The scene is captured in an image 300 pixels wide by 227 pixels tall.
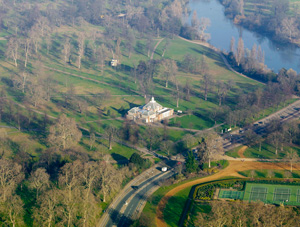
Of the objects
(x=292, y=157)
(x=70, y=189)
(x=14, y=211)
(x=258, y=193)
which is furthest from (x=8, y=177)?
(x=292, y=157)

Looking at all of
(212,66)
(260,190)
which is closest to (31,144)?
(260,190)

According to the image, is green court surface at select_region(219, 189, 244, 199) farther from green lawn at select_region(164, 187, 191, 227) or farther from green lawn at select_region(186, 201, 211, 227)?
green lawn at select_region(164, 187, 191, 227)

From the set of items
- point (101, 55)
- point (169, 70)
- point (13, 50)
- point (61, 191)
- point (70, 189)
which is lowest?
point (61, 191)

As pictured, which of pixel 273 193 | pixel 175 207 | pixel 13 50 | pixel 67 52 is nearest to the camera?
pixel 175 207

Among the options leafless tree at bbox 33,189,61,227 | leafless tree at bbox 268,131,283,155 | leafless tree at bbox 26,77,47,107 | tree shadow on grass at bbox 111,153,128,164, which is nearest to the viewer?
leafless tree at bbox 33,189,61,227

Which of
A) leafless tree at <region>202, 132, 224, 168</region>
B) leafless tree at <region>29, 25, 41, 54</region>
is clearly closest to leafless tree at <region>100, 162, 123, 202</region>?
leafless tree at <region>202, 132, 224, 168</region>

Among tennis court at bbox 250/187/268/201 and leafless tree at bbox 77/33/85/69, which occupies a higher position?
leafless tree at bbox 77/33/85/69

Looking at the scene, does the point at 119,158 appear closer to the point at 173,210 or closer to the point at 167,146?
the point at 167,146

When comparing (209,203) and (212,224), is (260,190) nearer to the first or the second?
(209,203)
